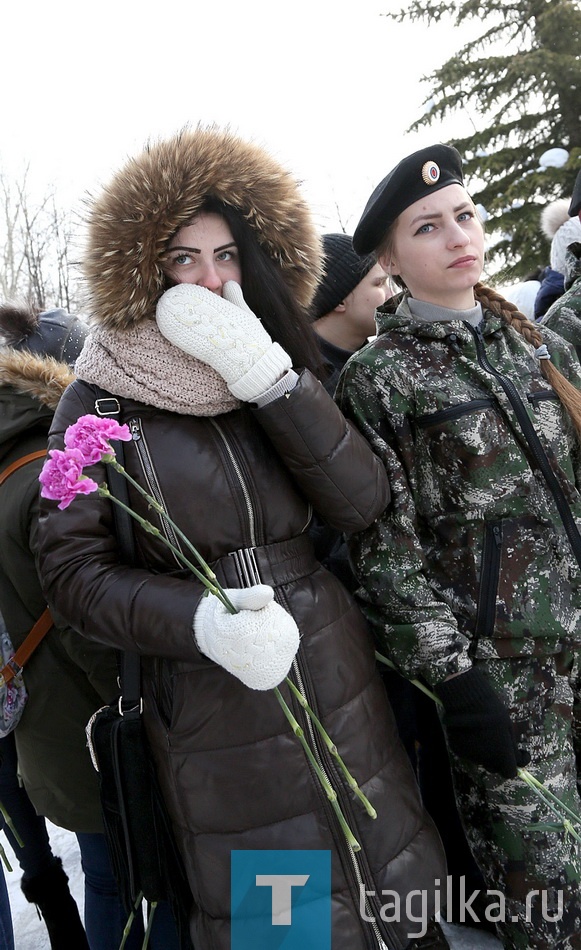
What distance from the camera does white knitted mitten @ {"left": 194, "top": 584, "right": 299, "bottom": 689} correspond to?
1390 millimetres

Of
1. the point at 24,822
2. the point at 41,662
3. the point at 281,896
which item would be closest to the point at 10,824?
the point at 24,822

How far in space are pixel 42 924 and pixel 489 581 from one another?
2.23 metres

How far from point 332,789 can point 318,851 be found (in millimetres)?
132

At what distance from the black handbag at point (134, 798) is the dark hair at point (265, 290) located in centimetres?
40

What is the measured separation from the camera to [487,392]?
1850 millimetres

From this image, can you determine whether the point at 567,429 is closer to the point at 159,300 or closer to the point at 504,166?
the point at 159,300

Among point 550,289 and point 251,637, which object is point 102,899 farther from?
point 550,289

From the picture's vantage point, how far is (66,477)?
1.25 m

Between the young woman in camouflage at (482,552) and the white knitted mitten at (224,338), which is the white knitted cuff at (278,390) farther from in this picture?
the young woman in camouflage at (482,552)

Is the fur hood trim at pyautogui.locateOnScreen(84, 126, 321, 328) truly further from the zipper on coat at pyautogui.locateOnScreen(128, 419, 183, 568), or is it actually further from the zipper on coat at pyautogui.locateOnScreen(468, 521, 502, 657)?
the zipper on coat at pyautogui.locateOnScreen(468, 521, 502, 657)

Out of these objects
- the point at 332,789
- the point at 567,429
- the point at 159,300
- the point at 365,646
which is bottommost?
the point at 332,789

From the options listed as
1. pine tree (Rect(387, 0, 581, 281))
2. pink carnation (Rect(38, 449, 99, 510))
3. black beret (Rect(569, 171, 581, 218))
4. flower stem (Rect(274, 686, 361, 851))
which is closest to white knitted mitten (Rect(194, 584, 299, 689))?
flower stem (Rect(274, 686, 361, 851))

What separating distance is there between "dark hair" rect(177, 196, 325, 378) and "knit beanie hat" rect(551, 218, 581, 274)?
1.86 m

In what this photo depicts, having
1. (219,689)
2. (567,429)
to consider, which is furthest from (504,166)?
(219,689)
